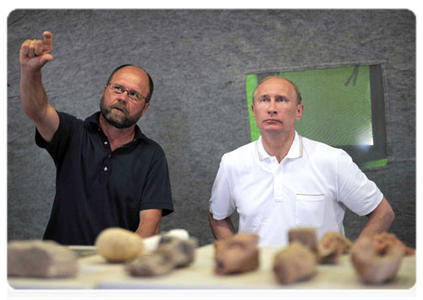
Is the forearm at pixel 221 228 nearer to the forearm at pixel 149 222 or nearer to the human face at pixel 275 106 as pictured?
the forearm at pixel 149 222

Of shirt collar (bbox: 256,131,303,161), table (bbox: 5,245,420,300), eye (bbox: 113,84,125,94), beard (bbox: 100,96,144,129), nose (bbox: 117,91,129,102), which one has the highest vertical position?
eye (bbox: 113,84,125,94)

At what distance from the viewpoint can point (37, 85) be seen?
57.7 inches

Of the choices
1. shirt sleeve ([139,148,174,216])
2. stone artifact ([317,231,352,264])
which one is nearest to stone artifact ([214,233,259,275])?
stone artifact ([317,231,352,264])

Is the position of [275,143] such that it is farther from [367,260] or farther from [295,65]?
[367,260]

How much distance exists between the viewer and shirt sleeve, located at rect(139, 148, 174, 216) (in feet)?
5.63

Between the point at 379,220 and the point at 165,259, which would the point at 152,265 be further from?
the point at 379,220

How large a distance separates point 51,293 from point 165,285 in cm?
14

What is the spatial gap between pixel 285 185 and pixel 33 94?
2.83 feet

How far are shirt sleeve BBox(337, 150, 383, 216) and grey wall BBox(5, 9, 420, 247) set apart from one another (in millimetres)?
433

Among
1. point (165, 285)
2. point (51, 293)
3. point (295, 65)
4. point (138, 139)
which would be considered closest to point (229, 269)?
point (165, 285)

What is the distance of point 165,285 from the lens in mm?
604

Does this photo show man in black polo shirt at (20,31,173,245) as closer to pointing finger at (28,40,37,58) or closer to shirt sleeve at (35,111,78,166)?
shirt sleeve at (35,111,78,166)

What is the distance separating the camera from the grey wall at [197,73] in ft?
6.79

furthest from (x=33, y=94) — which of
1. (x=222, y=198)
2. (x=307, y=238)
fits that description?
(x=307, y=238)
